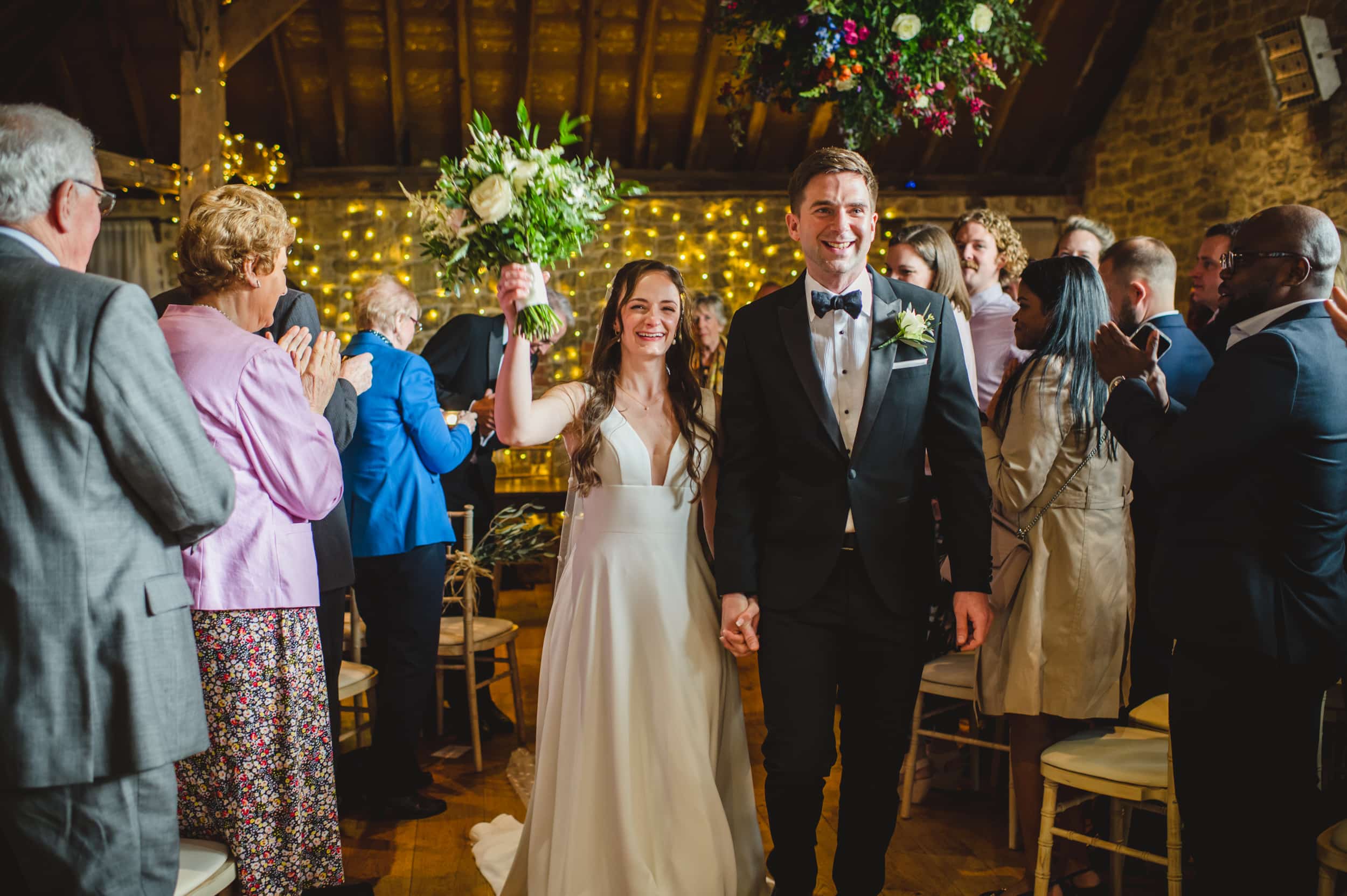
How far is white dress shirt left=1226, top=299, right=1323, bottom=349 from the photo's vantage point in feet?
6.84

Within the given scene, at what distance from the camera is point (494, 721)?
4.48 meters

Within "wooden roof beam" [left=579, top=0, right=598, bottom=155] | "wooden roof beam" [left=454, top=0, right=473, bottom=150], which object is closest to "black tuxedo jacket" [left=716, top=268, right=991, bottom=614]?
"wooden roof beam" [left=454, top=0, right=473, bottom=150]

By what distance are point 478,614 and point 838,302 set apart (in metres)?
3.02

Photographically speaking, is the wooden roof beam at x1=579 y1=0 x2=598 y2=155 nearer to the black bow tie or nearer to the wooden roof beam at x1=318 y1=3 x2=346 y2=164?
the wooden roof beam at x1=318 y1=3 x2=346 y2=164

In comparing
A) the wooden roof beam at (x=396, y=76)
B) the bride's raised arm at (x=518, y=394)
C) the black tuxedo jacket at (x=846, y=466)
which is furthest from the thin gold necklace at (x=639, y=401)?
the wooden roof beam at (x=396, y=76)

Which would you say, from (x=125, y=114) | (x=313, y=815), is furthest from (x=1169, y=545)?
(x=125, y=114)

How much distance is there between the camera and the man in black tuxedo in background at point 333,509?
2.81 meters

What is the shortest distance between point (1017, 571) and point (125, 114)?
9053mm

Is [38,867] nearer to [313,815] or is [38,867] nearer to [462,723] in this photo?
[313,815]

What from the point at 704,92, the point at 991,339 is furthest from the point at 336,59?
the point at 991,339

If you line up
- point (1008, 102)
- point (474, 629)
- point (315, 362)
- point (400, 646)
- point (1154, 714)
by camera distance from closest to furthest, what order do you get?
point (315, 362), point (1154, 714), point (400, 646), point (474, 629), point (1008, 102)

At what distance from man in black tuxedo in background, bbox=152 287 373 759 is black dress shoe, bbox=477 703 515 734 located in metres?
1.55

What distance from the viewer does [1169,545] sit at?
220 centimetres

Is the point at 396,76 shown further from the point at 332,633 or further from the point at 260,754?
the point at 260,754
